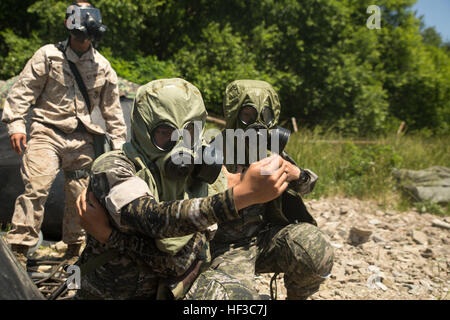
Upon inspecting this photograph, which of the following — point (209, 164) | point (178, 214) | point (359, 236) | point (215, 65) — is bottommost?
point (359, 236)

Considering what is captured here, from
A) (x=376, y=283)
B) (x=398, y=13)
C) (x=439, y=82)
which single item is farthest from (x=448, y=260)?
(x=439, y=82)

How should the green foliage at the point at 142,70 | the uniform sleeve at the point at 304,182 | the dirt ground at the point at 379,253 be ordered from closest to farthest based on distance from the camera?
the uniform sleeve at the point at 304,182
the dirt ground at the point at 379,253
the green foliage at the point at 142,70

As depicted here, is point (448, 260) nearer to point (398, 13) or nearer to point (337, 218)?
point (337, 218)

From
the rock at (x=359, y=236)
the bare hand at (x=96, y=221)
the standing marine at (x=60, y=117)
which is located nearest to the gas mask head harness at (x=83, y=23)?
the standing marine at (x=60, y=117)

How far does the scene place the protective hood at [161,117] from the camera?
1.96 meters

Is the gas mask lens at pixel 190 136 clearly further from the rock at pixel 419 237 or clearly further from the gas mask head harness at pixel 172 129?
the rock at pixel 419 237

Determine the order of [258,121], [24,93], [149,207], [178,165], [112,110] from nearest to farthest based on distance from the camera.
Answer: [149,207] < [178,165] < [258,121] < [24,93] < [112,110]

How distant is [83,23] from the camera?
3.76 metres

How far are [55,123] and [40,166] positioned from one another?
39cm

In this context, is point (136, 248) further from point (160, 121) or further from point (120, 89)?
point (120, 89)

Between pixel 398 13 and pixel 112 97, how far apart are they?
1721 centimetres

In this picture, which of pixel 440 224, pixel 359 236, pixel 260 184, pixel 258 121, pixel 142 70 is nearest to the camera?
pixel 260 184

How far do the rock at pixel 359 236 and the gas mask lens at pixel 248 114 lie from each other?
9.56ft

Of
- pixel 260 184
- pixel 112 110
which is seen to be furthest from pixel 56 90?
pixel 260 184
